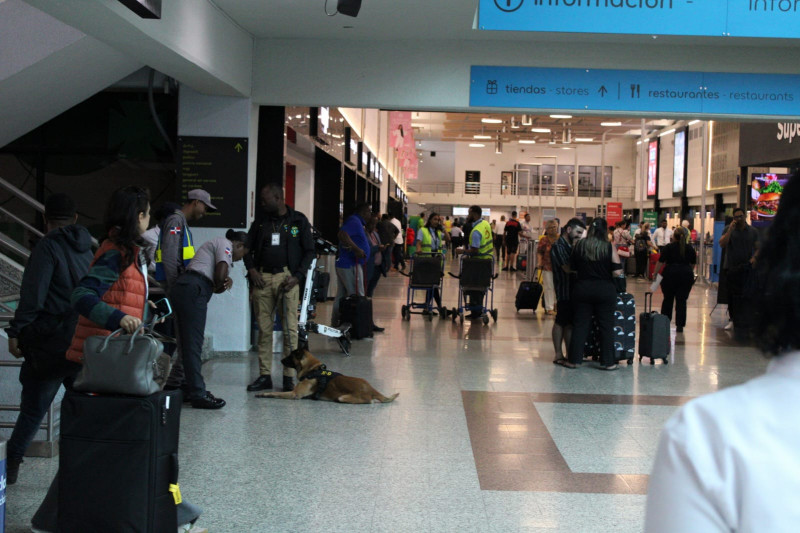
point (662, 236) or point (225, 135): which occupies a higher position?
point (225, 135)

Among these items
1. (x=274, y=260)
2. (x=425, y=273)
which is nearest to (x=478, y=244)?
(x=425, y=273)

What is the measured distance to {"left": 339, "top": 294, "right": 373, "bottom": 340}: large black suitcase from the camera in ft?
32.9

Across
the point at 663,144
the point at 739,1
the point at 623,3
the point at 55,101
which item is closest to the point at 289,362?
the point at 55,101

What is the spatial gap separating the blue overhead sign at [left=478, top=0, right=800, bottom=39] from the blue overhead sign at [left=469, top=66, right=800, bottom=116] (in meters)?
1.20

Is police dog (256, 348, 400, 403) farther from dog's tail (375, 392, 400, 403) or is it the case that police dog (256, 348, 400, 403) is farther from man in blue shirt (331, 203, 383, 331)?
man in blue shirt (331, 203, 383, 331)

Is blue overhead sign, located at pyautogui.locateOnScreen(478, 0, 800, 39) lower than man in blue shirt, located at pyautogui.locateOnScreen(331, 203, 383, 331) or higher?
higher

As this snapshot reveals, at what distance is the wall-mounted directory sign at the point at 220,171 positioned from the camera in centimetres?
858

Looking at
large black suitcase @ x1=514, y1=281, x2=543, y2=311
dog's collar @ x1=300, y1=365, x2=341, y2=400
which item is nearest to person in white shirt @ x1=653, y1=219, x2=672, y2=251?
large black suitcase @ x1=514, y1=281, x2=543, y2=311

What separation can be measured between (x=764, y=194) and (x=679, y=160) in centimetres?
1688

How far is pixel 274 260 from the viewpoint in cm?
681

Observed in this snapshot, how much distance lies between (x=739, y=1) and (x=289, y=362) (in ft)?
17.5

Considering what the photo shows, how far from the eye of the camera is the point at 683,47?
872 centimetres

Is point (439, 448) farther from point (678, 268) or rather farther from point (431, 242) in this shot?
point (431, 242)

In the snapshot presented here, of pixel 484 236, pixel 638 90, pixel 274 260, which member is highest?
pixel 638 90
